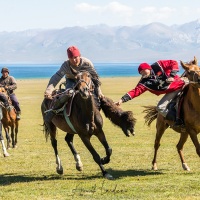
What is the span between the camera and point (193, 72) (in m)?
10.5

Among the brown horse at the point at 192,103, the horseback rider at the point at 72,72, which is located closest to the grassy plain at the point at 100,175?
the brown horse at the point at 192,103

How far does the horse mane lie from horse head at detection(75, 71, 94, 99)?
3.50 ft

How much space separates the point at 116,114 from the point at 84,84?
1706 millimetres

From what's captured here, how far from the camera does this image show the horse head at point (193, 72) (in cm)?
1041

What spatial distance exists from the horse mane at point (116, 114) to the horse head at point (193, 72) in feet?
A: 5.37

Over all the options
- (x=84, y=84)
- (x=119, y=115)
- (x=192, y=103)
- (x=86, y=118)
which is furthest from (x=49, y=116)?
(x=192, y=103)

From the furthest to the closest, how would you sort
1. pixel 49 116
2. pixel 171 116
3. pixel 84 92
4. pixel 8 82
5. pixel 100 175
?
pixel 8 82 < pixel 49 116 < pixel 100 175 < pixel 171 116 < pixel 84 92

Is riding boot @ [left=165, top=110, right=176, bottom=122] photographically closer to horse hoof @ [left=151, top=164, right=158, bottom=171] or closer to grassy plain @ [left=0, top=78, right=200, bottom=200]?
grassy plain @ [left=0, top=78, right=200, bottom=200]

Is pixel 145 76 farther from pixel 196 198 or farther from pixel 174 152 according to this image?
pixel 174 152

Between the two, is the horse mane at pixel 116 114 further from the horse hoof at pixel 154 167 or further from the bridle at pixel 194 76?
the bridle at pixel 194 76

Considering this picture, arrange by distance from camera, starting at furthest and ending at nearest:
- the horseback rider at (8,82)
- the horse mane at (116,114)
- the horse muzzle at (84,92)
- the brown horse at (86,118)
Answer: the horseback rider at (8,82) < the horse mane at (116,114) < the brown horse at (86,118) < the horse muzzle at (84,92)

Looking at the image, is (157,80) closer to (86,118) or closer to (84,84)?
(86,118)

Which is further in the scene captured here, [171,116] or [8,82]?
[8,82]

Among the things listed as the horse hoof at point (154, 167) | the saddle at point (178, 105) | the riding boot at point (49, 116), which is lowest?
the horse hoof at point (154, 167)
